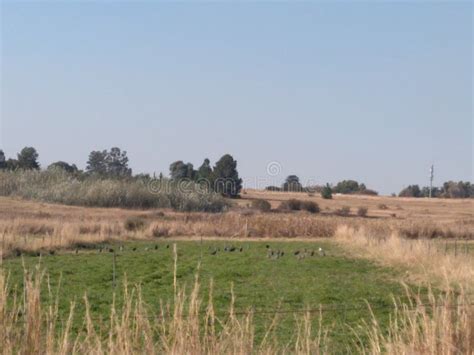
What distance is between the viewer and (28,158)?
112438 millimetres

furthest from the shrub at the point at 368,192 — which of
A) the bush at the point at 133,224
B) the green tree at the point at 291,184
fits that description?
the bush at the point at 133,224

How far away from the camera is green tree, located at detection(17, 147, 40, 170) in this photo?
11053 centimetres

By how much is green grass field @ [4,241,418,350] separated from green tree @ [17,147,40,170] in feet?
257

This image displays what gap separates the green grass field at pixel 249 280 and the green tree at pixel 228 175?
2407 inches

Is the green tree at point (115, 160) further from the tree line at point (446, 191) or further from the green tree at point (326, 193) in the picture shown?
the tree line at point (446, 191)

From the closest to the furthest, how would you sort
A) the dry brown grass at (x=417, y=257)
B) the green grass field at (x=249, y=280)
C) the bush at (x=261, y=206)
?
the green grass field at (x=249, y=280), the dry brown grass at (x=417, y=257), the bush at (x=261, y=206)

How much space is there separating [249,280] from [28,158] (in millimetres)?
94209

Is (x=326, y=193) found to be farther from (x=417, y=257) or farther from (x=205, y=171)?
(x=417, y=257)

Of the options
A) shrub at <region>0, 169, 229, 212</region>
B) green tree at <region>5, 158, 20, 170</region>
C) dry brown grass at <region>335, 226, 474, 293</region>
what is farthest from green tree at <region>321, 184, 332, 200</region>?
dry brown grass at <region>335, 226, 474, 293</region>

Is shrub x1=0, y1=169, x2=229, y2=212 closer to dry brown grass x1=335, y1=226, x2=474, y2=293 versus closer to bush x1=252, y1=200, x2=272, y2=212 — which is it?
bush x1=252, y1=200, x2=272, y2=212

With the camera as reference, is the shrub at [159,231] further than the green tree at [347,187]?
No

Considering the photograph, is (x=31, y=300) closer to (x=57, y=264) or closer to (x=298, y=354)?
(x=298, y=354)

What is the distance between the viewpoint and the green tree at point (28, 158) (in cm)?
11053

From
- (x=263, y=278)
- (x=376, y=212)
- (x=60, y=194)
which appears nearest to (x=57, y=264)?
(x=263, y=278)
